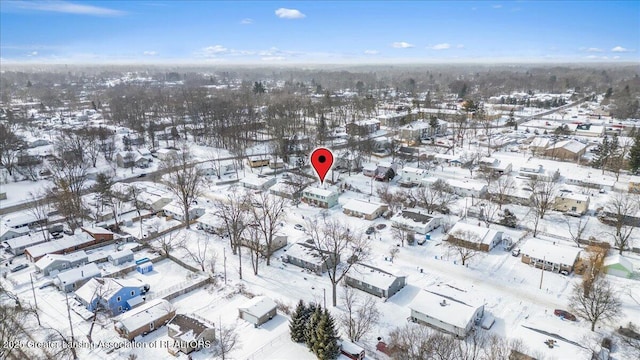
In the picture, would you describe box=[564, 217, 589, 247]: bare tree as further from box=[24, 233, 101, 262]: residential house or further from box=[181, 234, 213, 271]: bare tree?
box=[24, 233, 101, 262]: residential house

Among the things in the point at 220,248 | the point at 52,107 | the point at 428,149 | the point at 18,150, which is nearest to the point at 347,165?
the point at 428,149

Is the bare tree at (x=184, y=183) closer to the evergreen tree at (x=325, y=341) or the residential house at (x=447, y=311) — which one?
the evergreen tree at (x=325, y=341)

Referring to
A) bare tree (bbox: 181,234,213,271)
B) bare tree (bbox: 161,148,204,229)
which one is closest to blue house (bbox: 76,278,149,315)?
bare tree (bbox: 181,234,213,271)

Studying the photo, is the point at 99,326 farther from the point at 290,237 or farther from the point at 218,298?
the point at 290,237

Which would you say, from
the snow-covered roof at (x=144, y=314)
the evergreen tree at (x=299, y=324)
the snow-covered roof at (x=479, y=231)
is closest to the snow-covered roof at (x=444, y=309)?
the evergreen tree at (x=299, y=324)

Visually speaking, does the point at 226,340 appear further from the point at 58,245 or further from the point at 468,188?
the point at 468,188

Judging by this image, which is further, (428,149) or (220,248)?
(428,149)
